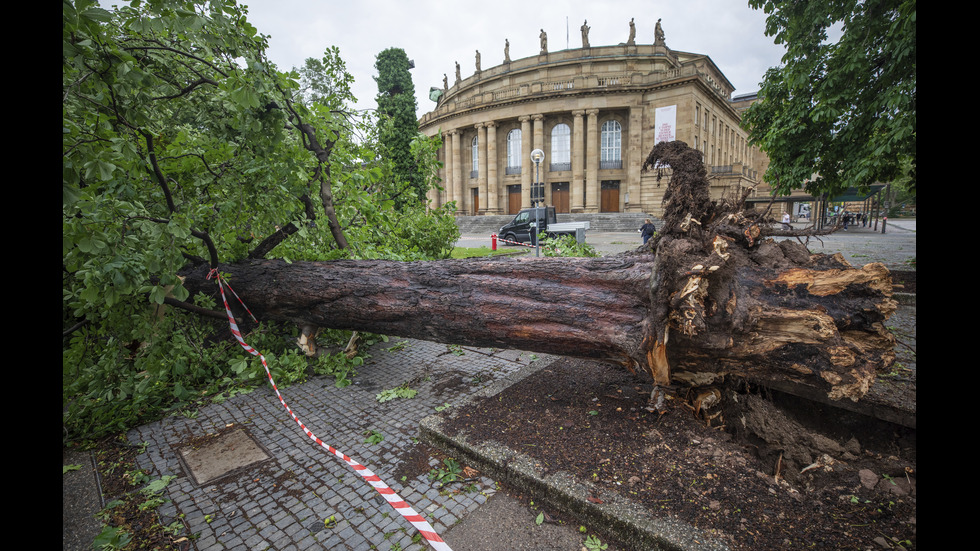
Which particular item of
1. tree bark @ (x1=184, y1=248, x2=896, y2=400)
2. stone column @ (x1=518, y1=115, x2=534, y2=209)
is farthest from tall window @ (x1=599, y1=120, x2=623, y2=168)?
tree bark @ (x1=184, y1=248, x2=896, y2=400)

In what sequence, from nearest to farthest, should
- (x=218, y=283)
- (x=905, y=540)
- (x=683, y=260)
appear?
1. (x=905, y=540)
2. (x=683, y=260)
3. (x=218, y=283)

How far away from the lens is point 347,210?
198 inches

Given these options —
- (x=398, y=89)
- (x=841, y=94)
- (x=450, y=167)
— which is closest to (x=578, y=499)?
(x=841, y=94)

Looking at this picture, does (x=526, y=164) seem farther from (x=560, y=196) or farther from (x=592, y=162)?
(x=592, y=162)

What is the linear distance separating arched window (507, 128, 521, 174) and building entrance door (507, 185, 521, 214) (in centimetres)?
172

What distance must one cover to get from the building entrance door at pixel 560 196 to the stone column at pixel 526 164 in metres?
2.68

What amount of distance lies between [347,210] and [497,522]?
12.8 ft

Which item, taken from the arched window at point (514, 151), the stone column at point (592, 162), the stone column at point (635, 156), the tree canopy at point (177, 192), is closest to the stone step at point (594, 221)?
the stone column at point (635, 156)

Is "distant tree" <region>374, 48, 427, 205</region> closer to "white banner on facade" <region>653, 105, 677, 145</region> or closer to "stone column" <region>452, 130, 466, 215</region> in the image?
"stone column" <region>452, 130, 466, 215</region>

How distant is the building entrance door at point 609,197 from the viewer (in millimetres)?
38750

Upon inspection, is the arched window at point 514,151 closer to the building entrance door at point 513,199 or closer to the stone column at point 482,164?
the building entrance door at point 513,199

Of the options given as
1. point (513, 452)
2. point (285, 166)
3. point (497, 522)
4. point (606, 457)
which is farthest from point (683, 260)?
point (285, 166)

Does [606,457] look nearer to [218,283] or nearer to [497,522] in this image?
[497,522]

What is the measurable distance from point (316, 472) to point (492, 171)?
132 feet
